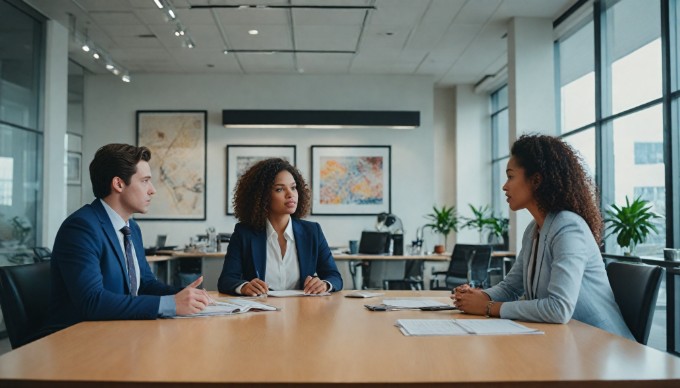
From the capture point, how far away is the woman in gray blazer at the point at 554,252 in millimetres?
2061

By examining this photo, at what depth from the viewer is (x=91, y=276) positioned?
2045 mm

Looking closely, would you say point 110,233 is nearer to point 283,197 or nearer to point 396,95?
point 283,197

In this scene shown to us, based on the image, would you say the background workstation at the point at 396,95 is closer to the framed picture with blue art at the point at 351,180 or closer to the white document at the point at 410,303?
the framed picture with blue art at the point at 351,180

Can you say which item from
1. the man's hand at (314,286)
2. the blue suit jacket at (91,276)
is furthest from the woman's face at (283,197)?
the blue suit jacket at (91,276)

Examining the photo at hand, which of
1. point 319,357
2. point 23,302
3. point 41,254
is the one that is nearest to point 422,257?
point 41,254

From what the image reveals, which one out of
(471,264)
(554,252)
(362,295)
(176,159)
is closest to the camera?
(554,252)

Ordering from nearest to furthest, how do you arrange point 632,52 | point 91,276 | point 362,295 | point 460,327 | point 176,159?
point 460,327
point 91,276
point 362,295
point 632,52
point 176,159

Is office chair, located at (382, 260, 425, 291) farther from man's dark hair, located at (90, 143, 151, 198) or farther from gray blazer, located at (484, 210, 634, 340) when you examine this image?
man's dark hair, located at (90, 143, 151, 198)

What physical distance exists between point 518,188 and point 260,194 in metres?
1.29

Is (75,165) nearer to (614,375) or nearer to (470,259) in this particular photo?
(470,259)

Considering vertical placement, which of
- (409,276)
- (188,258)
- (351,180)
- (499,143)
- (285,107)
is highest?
(285,107)

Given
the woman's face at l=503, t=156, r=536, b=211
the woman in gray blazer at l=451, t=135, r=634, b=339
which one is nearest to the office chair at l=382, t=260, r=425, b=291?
the woman in gray blazer at l=451, t=135, r=634, b=339

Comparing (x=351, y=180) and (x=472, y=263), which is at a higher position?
(x=351, y=180)

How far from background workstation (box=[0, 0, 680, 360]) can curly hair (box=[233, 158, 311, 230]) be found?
7.45ft
